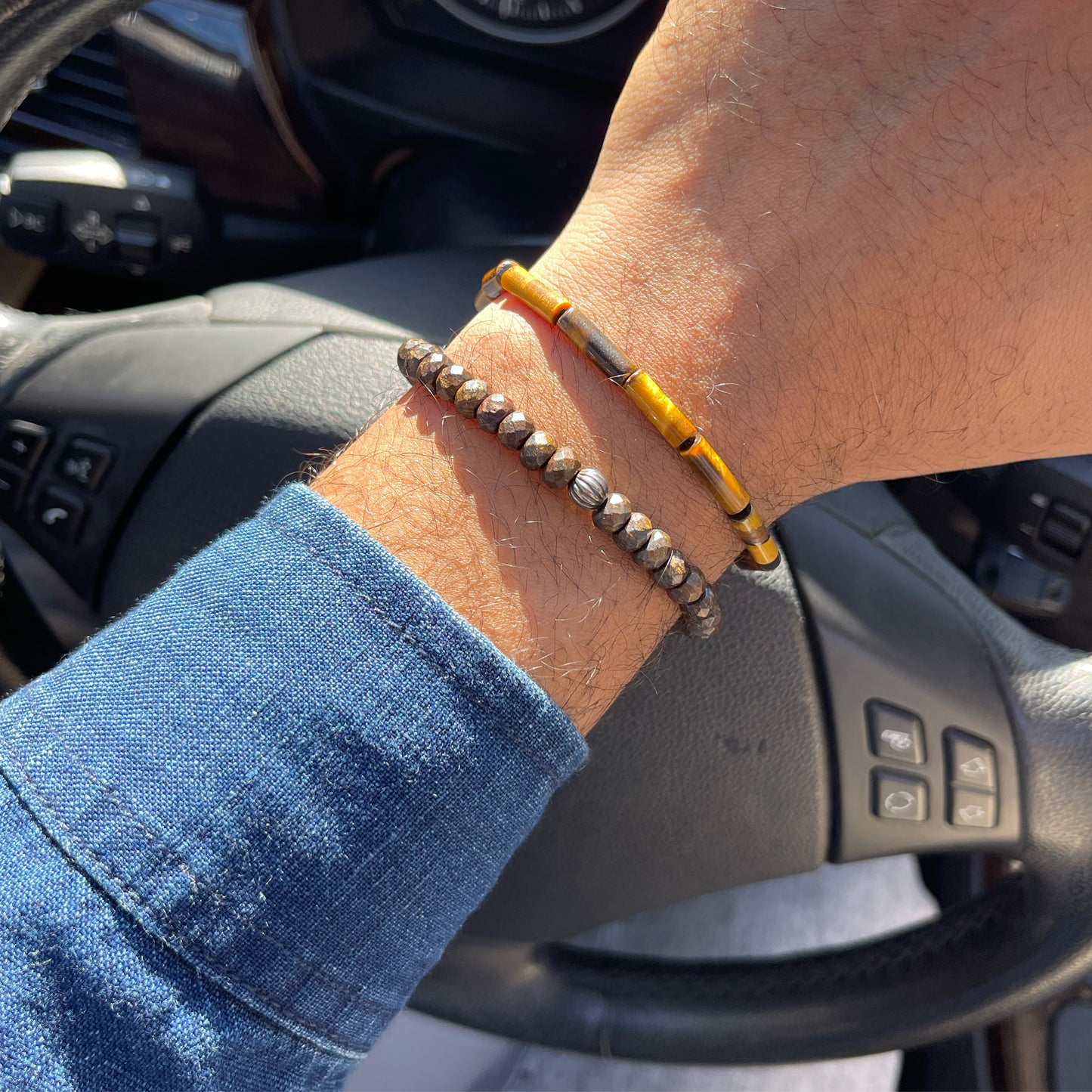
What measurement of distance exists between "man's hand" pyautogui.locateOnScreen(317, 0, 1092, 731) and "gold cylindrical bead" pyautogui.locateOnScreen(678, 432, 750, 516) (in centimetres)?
2

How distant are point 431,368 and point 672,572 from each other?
203mm

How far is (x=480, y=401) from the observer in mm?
561

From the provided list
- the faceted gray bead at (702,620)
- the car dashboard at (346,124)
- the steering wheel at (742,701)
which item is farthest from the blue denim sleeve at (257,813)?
the car dashboard at (346,124)

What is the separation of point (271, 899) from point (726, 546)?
362 millimetres

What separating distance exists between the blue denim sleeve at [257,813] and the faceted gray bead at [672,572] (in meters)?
0.12

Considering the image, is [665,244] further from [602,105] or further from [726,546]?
[602,105]

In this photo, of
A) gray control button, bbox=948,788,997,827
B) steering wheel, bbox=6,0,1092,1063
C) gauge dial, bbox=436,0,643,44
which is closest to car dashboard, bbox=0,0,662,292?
gauge dial, bbox=436,0,643,44

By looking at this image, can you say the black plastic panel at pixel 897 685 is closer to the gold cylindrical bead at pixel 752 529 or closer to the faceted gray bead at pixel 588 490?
the gold cylindrical bead at pixel 752 529

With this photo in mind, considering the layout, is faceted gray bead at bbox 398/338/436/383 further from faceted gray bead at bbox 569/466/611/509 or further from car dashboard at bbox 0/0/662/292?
car dashboard at bbox 0/0/662/292

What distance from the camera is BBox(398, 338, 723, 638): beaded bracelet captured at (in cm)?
55

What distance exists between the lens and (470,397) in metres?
0.56

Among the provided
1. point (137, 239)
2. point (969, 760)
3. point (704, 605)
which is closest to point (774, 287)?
point (704, 605)

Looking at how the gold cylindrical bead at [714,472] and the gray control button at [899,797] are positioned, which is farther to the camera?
the gray control button at [899,797]

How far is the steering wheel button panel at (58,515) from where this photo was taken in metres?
0.89
